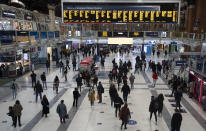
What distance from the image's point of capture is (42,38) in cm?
2194

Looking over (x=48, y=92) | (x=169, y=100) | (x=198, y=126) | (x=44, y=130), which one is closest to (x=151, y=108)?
(x=198, y=126)

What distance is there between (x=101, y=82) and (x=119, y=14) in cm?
592

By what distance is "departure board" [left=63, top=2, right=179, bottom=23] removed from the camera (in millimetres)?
17156

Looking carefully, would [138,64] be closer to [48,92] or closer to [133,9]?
[133,9]

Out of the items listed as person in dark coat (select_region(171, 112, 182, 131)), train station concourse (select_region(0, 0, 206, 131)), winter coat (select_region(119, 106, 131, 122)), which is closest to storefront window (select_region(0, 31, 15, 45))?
train station concourse (select_region(0, 0, 206, 131))

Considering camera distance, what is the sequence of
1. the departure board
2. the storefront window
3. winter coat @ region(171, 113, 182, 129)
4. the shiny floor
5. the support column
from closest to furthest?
winter coat @ region(171, 113, 182, 129)
the shiny floor
the storefront window
the departure board
the support column

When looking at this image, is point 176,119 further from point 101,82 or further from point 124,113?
point 101,82

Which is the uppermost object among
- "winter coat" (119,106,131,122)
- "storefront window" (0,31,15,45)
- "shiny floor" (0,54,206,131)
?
"storefront window" (0,31,15,45)

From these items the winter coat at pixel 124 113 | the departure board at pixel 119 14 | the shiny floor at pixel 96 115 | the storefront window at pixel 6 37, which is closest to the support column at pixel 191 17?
the departure board at pixel 119 14

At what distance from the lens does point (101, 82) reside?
1816cm

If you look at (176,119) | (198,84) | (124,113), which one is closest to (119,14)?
(198,84)

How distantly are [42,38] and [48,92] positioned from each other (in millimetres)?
8581

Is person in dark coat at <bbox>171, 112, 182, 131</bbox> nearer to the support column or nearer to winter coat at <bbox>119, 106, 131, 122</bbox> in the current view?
winter coat at <bbox>119, 106, 131, 122</bbox>

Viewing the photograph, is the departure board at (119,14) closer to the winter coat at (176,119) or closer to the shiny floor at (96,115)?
the shiny floor at (96,115)
